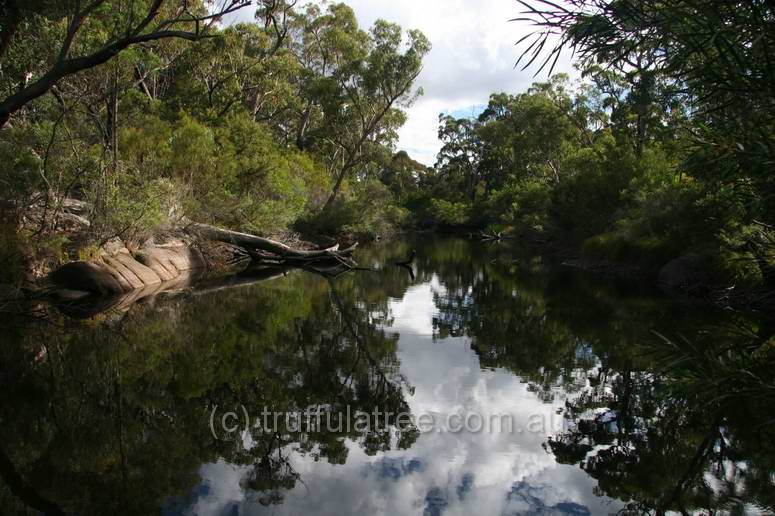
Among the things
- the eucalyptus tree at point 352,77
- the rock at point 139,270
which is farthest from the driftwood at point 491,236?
the rock at point 139,270

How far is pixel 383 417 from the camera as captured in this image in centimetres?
661

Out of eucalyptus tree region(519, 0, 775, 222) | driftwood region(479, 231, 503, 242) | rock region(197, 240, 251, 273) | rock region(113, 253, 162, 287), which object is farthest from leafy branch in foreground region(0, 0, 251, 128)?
driftwood region(479, 231, 503, 242)

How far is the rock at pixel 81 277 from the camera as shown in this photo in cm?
1366

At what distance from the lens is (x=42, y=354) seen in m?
8.37

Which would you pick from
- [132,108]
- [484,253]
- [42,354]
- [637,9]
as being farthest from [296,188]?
[637,9]

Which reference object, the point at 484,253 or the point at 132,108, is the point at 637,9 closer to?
the point at 132,108

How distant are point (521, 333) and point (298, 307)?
520cm

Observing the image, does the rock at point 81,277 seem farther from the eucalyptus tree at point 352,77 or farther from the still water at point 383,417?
the eucalyptus tree at point 352,77

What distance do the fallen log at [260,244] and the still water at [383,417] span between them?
8972 millimetres

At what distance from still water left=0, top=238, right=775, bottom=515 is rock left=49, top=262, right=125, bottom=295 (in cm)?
237

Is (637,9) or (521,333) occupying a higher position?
(637,9)

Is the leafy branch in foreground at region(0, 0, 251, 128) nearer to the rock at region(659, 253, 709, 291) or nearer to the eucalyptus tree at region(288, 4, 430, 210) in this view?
the rock at region(659, 253, 709, 291)

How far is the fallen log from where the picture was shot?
20.6 m

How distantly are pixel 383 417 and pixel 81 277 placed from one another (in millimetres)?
10224
